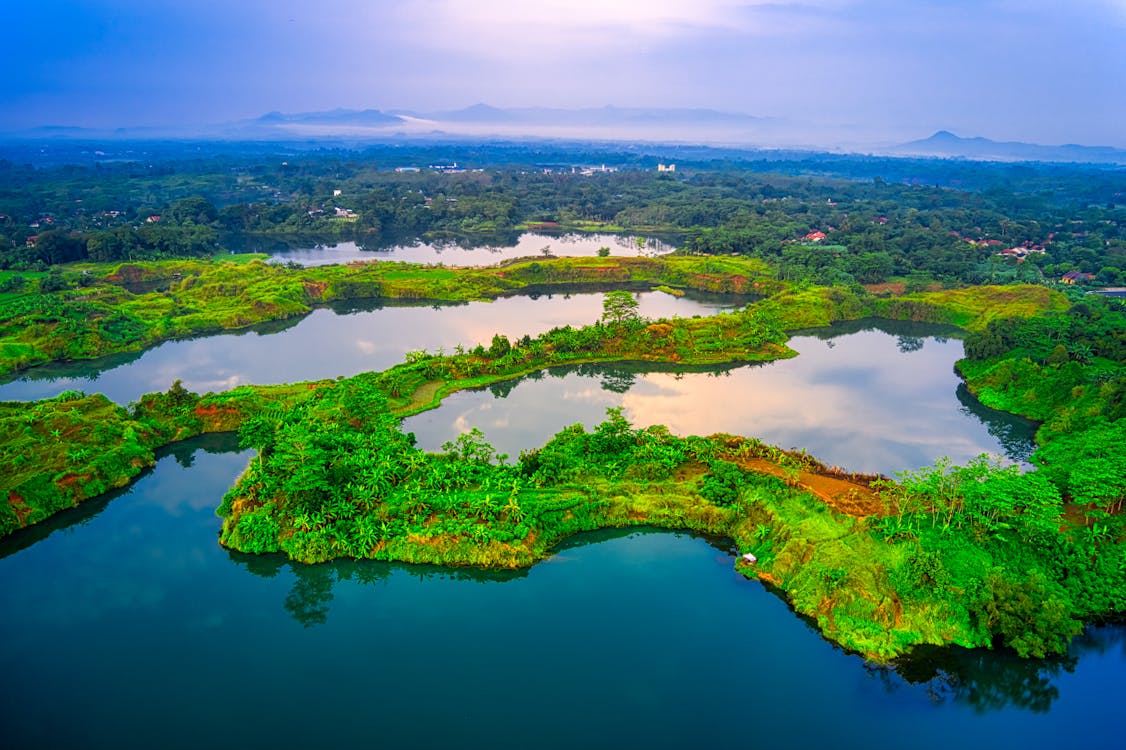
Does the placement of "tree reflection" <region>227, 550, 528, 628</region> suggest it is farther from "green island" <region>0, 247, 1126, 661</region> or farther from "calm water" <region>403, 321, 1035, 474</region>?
"calm water" <region>403, 321, 1035, 474</region>

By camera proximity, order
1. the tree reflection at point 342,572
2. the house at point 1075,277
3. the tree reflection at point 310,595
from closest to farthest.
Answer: the tree reflection at point 310,595 < the tree reflection at point 342,572 < the house at point 1075,277

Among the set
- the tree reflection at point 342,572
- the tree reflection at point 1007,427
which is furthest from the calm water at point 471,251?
the tree reflection at point 342,572

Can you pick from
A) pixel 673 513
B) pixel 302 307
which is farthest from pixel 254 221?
pixel 673 513

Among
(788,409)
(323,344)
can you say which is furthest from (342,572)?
(323,344)

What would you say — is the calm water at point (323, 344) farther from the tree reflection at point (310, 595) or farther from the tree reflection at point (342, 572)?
the tree reflection at point (310, 595)

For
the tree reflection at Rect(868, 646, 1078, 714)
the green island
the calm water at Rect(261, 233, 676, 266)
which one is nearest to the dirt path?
the green island

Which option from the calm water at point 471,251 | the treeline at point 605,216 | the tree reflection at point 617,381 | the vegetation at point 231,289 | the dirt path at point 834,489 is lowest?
the dirt path at point 834,489
